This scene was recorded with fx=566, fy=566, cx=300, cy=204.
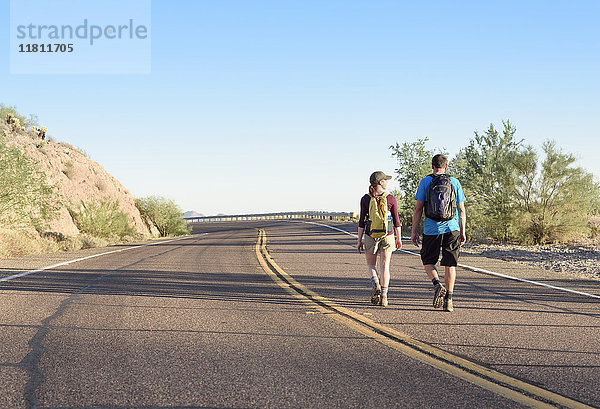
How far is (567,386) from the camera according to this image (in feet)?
15.1

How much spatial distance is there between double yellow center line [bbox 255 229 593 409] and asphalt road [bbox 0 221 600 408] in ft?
0.37

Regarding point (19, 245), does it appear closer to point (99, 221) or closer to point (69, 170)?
point (99, 221)

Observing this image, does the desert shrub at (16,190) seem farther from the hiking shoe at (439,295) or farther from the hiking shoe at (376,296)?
the hiking shoe at (439,295)

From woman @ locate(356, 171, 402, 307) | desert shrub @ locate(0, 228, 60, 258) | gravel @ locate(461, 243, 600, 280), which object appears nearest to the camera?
woman @ locate(356, 171, 402, 307)

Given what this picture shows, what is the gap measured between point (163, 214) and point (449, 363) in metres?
37.8

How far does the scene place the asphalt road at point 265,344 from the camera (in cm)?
437

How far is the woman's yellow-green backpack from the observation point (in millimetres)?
8820

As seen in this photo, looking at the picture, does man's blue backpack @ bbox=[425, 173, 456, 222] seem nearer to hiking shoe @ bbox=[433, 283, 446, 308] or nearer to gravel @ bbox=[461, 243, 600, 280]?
hiking shoe @ bbox=[433, 283, 446, 308]

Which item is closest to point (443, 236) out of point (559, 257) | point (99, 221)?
point (559, 257)

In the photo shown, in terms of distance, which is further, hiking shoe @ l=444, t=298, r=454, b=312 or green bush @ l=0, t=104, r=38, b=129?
green bush @ l=0, t=104, r=38, b=129

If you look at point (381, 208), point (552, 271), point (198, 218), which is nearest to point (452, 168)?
point (552, 271)

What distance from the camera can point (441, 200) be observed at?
27.2 feet

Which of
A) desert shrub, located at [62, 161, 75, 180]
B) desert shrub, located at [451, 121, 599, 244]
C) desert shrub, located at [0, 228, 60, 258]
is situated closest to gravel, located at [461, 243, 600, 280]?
desert shrub, located at [451, 121, 599, 244]

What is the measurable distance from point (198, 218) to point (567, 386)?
269 feet
